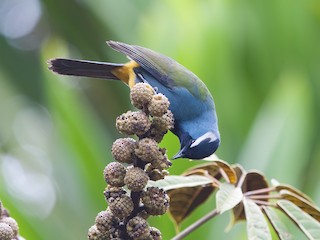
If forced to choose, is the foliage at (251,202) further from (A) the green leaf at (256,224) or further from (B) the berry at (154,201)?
(B) the berry at (154,201)

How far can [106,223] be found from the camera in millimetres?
1313

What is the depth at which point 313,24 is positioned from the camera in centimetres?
639

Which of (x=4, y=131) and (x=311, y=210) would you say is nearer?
(x=311, y=210)

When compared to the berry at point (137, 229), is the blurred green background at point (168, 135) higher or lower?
higher

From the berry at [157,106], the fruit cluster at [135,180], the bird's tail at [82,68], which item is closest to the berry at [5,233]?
the fruit cluster at [135,180]

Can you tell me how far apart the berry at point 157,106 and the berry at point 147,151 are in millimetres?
71

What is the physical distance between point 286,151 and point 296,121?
0.94 feet

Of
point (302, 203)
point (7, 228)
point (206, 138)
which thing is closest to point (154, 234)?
point (7, 228)

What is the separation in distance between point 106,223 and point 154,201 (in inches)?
3.9

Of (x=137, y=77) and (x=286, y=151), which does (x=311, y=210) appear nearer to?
(x=137, y=77)

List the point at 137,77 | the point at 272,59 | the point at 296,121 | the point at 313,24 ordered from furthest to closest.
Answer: the point at 313,24, the point at 272,59, the point at 296,121, the point at 137,77

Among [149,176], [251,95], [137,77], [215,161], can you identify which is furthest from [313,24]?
[149,176]

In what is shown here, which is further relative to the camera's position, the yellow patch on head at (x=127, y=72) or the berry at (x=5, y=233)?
the yellow patch on head at (x=127, y=72)

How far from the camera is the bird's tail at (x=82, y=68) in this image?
2.25 m
